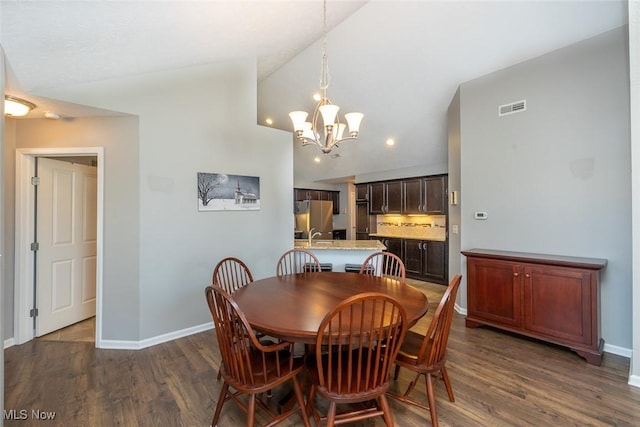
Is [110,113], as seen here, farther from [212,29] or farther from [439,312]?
[439,312]

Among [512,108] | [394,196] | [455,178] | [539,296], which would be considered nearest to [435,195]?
[394,196]

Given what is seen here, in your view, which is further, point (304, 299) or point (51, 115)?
point (51, 115)

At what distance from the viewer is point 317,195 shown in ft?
27.7

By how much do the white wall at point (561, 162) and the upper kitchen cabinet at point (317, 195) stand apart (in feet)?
16.2

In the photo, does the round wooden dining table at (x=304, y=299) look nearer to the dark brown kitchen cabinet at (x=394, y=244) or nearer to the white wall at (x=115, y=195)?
the white wall at (x=115, y=195)

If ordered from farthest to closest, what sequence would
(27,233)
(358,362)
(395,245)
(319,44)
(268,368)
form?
(395,245), (319,44), (27,233), (268,368), (358,362)

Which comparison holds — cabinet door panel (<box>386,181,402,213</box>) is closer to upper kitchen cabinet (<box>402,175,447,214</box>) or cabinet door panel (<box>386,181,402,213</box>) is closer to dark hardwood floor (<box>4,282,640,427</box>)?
upper kitchen cabinet (<box>402,175,447,214</box>)

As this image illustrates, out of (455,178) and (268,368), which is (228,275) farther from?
(455,178)

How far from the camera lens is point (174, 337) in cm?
313

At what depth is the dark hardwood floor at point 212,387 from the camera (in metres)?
1.91

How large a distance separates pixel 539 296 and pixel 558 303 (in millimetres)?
150

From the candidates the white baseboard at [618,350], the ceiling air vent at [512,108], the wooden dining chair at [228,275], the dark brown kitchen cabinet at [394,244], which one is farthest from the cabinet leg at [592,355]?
the dark brown kitchen cabinet at [394,244]

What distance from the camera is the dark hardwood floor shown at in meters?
1.91

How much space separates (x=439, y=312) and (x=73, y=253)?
3.98 metres
